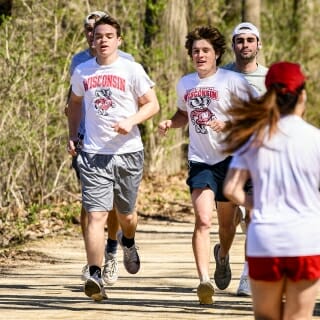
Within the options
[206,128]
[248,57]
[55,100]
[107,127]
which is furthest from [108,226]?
[55,100]

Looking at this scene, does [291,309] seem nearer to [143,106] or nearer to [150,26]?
[143,106]

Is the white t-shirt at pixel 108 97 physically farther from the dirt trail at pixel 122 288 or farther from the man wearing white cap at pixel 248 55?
the dirt trail at pixel 122 288

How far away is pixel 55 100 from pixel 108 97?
6304mm

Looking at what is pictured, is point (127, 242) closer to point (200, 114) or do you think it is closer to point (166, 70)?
point (200, 114)

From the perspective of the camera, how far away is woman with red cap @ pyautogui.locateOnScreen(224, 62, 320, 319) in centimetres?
627

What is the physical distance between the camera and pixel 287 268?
627 cm

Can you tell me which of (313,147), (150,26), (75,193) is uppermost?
(313,147)

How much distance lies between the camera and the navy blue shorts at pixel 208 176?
984cm

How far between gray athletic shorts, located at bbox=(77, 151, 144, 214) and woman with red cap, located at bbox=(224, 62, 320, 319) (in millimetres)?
3624

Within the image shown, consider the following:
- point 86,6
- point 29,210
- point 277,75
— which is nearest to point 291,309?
point 277,75

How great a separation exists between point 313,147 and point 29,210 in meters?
9.54

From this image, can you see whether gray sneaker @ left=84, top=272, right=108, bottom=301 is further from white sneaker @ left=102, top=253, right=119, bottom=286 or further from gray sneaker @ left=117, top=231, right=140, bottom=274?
gray sneaker @ left=117, top=231, right=140, bottom=274

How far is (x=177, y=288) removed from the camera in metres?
10.9

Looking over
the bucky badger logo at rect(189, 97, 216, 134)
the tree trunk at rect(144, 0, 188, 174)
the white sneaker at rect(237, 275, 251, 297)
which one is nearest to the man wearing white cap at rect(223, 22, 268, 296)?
the white sneaker at rect(237, 275, 251, 297)
